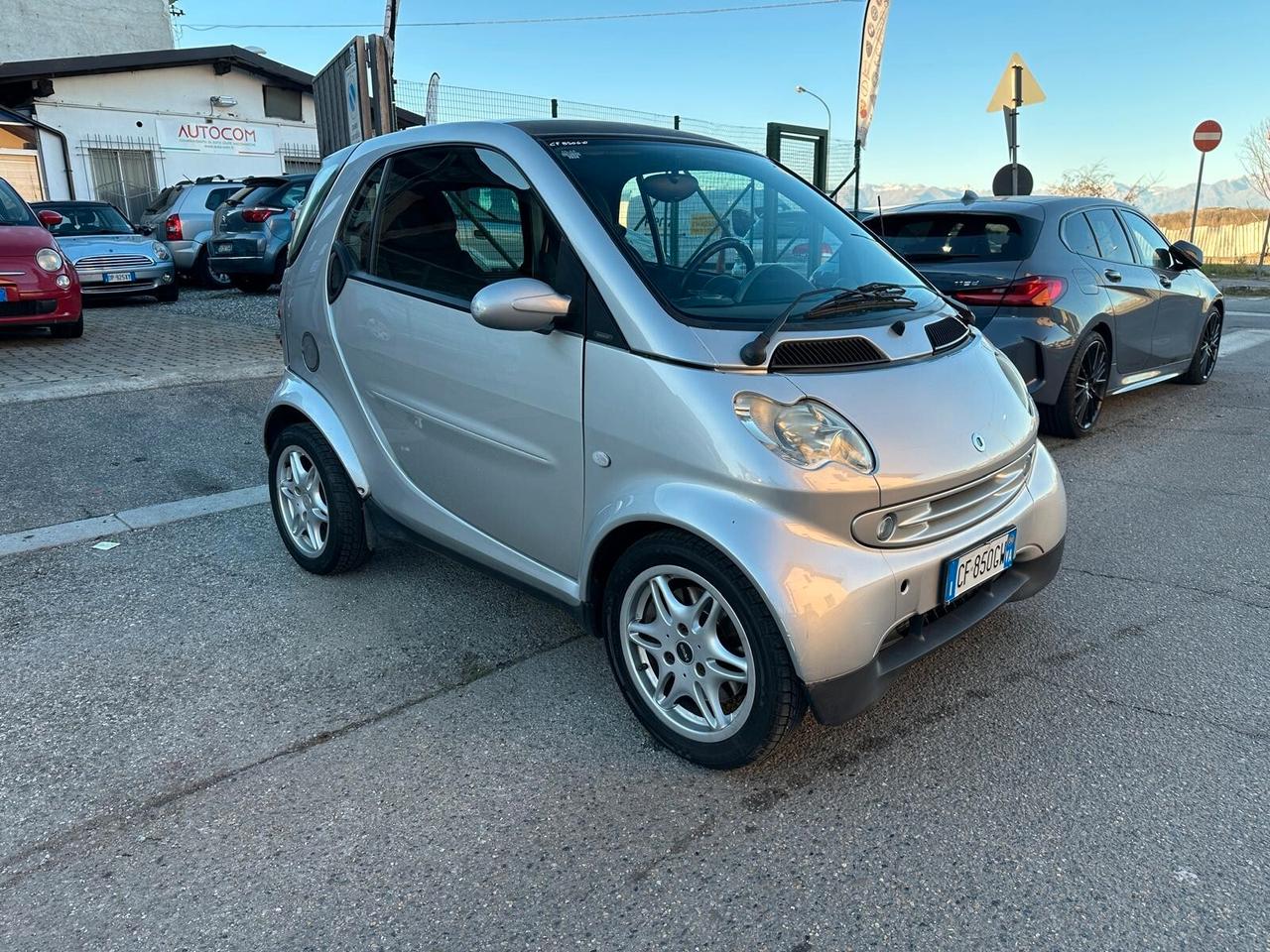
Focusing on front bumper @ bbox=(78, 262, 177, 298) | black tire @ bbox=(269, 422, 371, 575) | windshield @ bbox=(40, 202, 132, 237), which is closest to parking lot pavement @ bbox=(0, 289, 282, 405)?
front bumper @ bbox=(78, 262, 177, 298)

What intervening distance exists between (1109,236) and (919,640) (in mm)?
4932

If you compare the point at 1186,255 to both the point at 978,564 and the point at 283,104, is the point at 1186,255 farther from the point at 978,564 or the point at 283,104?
the point at 283,104

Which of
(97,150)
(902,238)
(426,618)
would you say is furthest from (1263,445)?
(97,150)

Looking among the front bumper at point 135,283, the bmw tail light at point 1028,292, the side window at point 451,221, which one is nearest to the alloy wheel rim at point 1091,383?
the bmw tail light at point 1028,292

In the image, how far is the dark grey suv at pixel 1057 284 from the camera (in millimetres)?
5914

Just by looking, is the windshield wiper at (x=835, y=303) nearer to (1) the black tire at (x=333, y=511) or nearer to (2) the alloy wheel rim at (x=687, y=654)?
(2) the alloy wheel rim at (x=687, y=654)

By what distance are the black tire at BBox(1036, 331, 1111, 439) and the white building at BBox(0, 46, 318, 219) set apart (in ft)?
72.8

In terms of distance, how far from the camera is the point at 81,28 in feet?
106

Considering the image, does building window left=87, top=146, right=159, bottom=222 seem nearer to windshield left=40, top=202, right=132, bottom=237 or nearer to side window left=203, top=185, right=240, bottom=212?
side window left=203, top=185, right=240, bottom=212

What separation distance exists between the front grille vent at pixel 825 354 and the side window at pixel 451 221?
2.84 feet

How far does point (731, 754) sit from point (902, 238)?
4.63 m

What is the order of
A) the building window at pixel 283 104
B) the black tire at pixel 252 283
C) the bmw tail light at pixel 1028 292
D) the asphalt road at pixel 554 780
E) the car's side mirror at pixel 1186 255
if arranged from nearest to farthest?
the asphalt road at pixel 554 780 < the bmw tail light at pixel 1028 292 < the car's side mirror at pixel 1186 255 < the black tire at pixel 252 283 < the building window at pixel 283 104

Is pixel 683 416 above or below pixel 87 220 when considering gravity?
below

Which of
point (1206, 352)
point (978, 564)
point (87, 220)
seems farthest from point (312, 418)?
point (87, 220)
